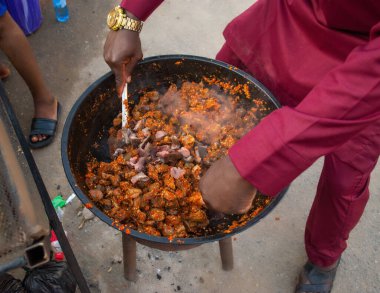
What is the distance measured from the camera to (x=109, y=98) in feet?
6.15

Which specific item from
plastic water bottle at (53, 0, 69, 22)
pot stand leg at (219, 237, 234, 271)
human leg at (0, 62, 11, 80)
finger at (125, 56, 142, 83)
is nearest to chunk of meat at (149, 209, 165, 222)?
finger at (125, 56, 142, 83)

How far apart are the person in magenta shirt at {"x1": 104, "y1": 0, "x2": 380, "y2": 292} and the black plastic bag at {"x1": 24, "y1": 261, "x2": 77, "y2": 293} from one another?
1.11m

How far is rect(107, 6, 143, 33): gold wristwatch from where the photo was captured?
174cm

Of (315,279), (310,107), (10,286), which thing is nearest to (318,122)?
(310,107)

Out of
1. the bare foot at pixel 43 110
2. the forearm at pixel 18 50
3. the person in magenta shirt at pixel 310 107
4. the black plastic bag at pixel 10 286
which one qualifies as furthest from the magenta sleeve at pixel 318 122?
the bare foot at pixel 43 110

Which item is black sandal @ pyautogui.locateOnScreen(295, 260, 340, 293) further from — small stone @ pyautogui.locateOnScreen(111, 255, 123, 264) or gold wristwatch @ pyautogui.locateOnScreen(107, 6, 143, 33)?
gold wristwatch @ pyautogui.locateOnScreen(107, 6, 143, 33)

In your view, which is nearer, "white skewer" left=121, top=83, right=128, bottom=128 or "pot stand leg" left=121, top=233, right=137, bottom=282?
"white skewer" left=121, top=83, right=128, bottom=128

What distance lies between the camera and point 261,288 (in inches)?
99.0

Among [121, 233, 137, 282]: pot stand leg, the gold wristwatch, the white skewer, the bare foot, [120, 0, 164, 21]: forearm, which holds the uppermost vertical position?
[120, 0, 164, 21]: forearm

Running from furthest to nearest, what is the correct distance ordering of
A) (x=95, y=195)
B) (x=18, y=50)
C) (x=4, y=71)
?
(x=4, y=71) → (x=18, y=50) → (x=95, y=195)

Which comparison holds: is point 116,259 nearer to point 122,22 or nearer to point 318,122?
point 122,22

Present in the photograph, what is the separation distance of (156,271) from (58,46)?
2275 mm

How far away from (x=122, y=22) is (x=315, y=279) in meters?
1.82

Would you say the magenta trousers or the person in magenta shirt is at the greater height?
the person in magenta shirt
